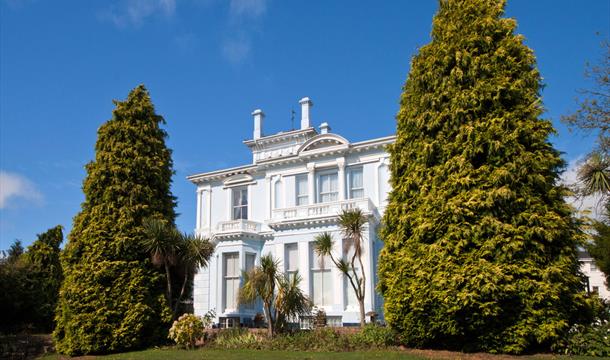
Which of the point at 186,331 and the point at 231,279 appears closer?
the point at 186,331

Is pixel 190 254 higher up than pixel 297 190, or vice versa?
pixel 297 190

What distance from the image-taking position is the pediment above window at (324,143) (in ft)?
93.4

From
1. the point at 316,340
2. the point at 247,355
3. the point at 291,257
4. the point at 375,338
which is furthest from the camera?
the point at 291,257

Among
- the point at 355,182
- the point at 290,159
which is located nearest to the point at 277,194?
the point at 290,159

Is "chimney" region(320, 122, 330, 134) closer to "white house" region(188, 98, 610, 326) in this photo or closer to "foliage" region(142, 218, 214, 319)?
"white house" region(188, 98, 610, 326)

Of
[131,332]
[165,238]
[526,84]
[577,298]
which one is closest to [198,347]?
[131,332]

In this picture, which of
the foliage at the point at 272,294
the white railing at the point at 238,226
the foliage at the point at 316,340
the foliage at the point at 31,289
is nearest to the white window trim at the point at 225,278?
the white railing at the point at 238,226

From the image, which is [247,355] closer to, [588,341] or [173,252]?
[173,252]

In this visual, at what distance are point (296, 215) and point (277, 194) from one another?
335 centimetres

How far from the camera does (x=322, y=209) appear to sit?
2677 centimetres

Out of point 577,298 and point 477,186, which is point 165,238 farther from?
point 577,298

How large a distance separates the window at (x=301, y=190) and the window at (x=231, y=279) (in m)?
Answer: 4.62

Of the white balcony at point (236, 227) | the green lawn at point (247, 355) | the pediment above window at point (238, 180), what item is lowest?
the green lawn at point (247, 355)

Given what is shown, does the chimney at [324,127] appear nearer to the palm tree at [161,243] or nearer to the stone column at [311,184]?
the stone column at [311,184]
